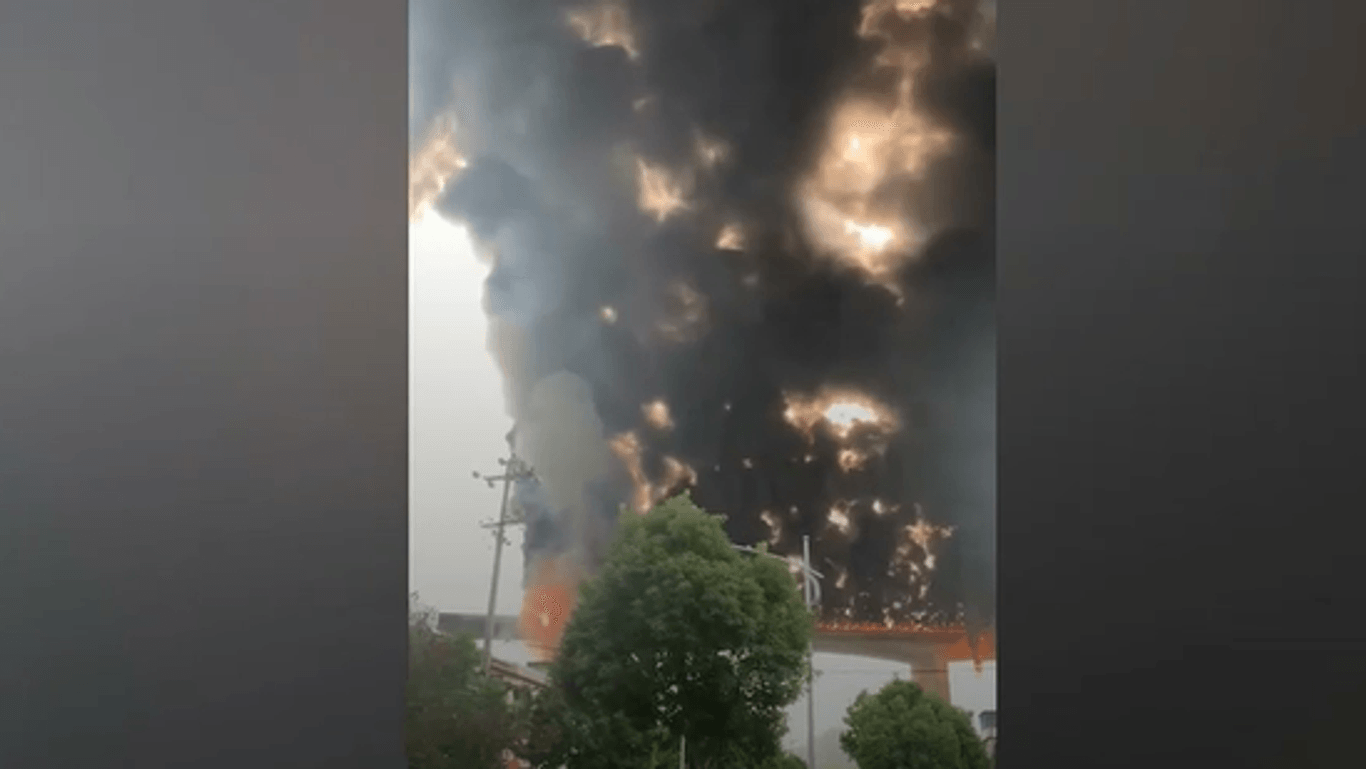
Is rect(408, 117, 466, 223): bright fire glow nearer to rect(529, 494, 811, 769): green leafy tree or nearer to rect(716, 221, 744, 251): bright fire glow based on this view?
rect(716, 221, 744, 251): bright fire glow

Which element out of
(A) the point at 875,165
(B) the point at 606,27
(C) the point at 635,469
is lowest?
(C) the point at 635,469

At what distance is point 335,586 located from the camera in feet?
8.78

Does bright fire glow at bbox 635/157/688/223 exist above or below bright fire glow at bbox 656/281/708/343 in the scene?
above

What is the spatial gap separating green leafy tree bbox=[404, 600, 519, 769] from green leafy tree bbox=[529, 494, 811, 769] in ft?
0.25

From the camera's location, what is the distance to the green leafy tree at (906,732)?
8.12 ft

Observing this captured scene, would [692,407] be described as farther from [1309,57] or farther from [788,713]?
[1309,57]

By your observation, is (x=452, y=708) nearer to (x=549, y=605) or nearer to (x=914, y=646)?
(x=549, y=605)

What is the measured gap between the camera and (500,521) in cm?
264

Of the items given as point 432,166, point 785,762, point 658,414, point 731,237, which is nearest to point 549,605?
point 658,414

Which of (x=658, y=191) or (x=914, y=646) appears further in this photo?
(x=658, y=191)

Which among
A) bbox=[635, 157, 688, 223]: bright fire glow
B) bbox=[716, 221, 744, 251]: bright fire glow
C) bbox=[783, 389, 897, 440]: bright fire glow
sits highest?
bbox=[635, 157, 688, 223]: bright fire glow

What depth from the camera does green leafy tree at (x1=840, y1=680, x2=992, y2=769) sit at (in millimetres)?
2475

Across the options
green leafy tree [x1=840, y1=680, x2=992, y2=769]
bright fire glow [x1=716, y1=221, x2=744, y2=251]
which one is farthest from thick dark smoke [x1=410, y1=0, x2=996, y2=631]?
green leafy tree [x1=840, y1=680, x2=992, y2=769]

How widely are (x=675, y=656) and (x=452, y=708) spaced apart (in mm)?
455
